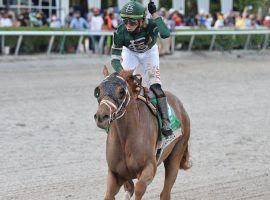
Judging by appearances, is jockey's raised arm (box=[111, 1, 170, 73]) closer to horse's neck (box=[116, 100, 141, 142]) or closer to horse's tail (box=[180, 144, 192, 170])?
horse's neck (box=[116, 100, 141, 142])

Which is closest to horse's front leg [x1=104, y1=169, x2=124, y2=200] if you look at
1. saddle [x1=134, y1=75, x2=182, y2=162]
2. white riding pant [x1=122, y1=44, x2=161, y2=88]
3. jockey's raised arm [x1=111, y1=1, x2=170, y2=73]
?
saddle [x1=134, y1=75, x2=182, y2=162]

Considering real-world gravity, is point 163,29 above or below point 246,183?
above

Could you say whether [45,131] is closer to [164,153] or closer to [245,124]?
[245,124]

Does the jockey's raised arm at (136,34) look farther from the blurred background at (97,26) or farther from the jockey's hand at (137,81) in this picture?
the blurred background at (97,26)

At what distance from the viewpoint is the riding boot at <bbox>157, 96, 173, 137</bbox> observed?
6.78 metres

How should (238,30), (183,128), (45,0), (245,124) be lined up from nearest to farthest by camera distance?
(183,128) → (245,124) → (238,30) → (45,0)

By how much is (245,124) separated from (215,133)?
116 cm

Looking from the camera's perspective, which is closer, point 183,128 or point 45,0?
point 183,128

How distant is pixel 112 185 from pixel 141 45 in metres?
1.53

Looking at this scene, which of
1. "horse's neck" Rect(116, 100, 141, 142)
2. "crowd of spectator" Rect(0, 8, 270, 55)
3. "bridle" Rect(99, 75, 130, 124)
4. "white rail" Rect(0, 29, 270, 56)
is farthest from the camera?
"crowd of spectator" Rect(0, 8, 270, 55)

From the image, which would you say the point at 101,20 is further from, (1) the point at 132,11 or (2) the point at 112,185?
(2) the point at 112,185

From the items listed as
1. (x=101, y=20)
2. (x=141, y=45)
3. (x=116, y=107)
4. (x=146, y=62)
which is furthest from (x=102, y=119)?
(x=101, y=20)

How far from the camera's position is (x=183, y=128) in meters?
7.45

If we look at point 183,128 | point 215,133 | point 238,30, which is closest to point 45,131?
point 215,133
